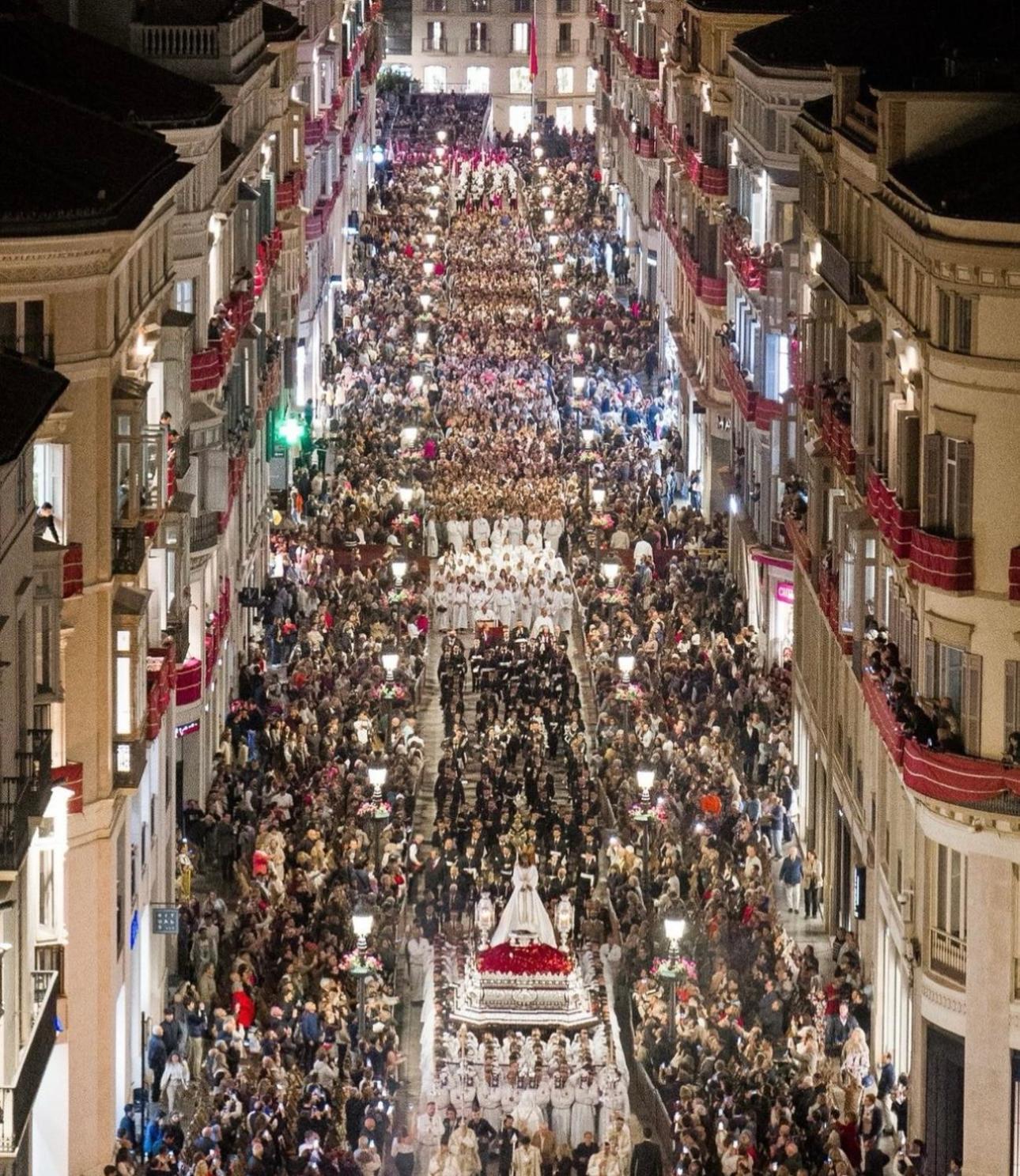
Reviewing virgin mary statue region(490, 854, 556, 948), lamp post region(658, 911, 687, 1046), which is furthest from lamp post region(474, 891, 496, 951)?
lamp post region(658, 911, 687, 1046)

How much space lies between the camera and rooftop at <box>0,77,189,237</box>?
52219 millimetres

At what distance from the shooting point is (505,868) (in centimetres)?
6950

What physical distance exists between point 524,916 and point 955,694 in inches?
453

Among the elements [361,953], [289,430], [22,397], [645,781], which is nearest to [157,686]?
[361,953]

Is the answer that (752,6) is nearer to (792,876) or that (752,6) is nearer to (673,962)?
(792,876)

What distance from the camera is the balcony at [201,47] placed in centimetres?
8050

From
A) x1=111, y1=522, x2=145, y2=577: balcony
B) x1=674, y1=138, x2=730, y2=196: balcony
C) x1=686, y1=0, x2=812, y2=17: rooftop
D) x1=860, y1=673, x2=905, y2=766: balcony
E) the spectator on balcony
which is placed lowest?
x1=860, y1=673, x2=905, y2=766: balcony

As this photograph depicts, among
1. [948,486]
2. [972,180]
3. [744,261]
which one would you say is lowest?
[948,486]

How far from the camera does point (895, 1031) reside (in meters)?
58.9

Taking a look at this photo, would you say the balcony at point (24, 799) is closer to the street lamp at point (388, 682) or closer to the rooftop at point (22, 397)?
the rooftop at point (22, 397)

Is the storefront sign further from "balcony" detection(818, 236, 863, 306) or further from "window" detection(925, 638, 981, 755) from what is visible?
"balcony" detection(818, 236, 863, 306)

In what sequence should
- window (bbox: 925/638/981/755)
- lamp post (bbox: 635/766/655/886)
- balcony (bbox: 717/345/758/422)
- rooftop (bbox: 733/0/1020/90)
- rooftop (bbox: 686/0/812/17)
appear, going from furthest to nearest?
rooftop (bbox: 686/0/812/17), balcony (bbox: 717/345/758/422), lamp post (bbox: 635/766/655/886), rooftop (bbox: 733/0/1020/90), window (bbox: 925/638/981/755)

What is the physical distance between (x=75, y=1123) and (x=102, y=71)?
87.6 feet

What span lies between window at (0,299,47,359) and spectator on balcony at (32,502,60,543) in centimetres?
245
